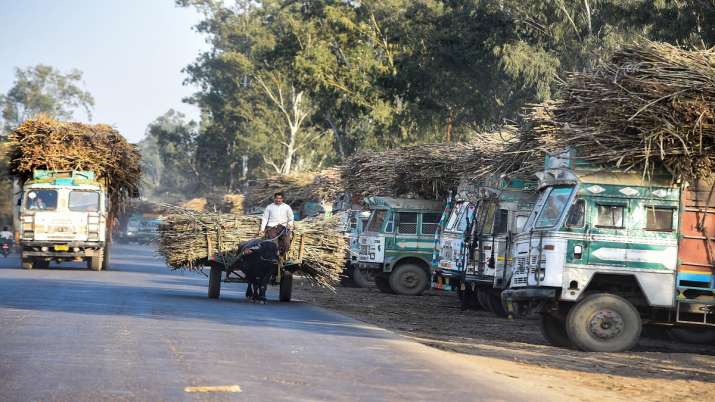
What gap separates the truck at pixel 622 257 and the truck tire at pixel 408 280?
1305cm

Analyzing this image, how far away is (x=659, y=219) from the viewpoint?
14.7 meters

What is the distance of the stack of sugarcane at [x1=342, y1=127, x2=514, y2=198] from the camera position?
27359 millimetres

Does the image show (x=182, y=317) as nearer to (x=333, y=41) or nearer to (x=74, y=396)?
(x=74, y=396)

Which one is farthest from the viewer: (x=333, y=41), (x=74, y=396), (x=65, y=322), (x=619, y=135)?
(x=333, y=41)

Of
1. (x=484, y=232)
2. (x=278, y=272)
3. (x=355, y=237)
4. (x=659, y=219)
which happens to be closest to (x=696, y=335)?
(x=659, y=219)

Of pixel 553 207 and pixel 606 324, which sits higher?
pixel 553 207

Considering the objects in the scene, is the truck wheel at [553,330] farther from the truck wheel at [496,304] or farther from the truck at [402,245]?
the truck at [402,245]

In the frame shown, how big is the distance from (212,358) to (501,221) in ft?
34.0

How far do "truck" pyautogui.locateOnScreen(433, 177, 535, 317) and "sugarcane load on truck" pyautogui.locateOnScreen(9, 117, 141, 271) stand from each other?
1218 cm

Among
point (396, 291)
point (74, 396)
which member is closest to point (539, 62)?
point (396, 291)

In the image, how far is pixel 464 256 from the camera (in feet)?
71.7

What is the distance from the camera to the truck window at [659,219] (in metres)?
14.7

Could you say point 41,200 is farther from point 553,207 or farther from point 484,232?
point 553,207

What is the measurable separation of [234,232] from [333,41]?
30.9 meters
